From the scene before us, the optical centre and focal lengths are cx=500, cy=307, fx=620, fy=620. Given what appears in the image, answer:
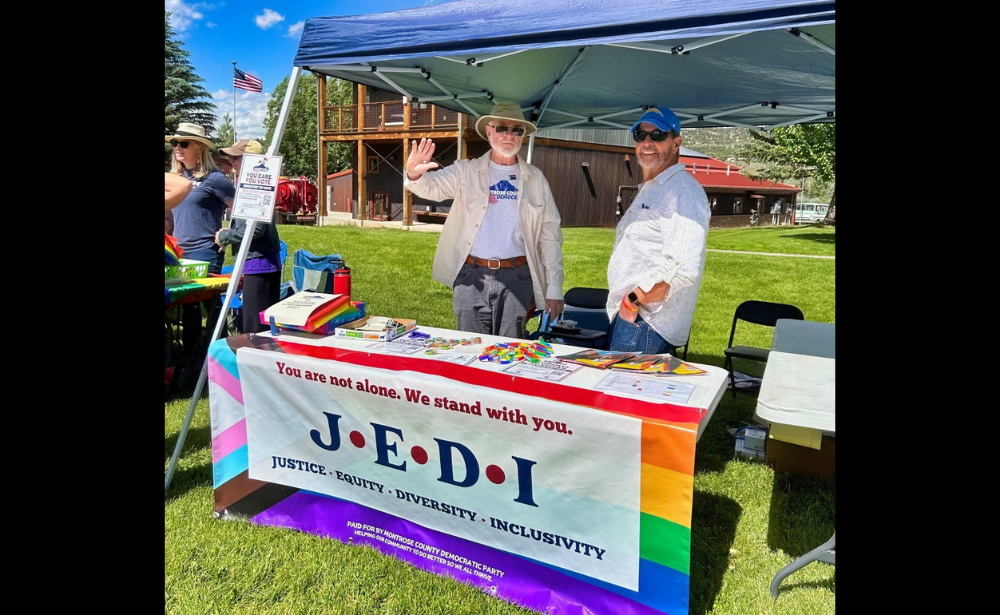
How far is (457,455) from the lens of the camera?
7.28 ft

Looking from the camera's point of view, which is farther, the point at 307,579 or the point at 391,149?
the point at 391,149

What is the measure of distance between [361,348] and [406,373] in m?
0.37

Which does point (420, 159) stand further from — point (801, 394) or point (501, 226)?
point (801, 394)

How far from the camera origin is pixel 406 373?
2297 mm

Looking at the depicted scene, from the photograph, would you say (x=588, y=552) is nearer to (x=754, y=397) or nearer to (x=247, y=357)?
(x=247, y=357)

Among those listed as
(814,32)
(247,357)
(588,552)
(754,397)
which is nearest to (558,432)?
(588,552)

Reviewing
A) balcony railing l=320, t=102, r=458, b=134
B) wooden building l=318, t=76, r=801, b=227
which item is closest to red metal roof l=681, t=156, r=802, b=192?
wooden building l=318, t=76, r=801, b=227

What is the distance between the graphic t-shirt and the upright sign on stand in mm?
1079

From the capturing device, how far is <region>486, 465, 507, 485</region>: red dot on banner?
2.15 metres

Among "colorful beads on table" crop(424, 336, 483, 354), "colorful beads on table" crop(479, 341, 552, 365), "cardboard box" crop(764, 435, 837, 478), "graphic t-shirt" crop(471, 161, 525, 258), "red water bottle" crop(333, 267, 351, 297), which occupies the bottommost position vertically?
"cardboard box" crop(764, 435, 837, 478)

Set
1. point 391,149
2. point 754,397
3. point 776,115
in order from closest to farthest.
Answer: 1. point 754,397
2. point 776,115
3. point 391,149

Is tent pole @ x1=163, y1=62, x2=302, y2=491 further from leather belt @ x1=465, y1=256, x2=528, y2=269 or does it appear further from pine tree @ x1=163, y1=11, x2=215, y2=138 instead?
pine tree @ x1=163, y1=11, x2=215, y2=138

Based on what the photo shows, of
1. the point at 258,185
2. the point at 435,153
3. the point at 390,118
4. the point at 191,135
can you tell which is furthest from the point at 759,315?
the point at 435,153

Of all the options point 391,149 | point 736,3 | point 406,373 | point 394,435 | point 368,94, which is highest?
point 368,94
